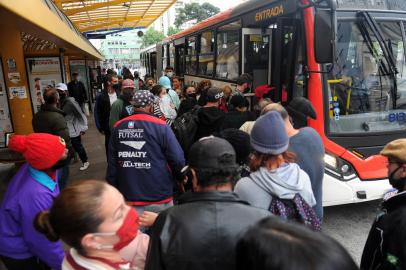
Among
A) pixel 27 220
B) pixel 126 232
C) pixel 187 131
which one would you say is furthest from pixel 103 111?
pixel 126 232

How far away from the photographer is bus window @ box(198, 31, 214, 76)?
881 centimetres

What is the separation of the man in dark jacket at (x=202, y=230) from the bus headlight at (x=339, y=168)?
9.69ft

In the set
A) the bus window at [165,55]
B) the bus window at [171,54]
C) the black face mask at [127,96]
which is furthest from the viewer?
the bus window at [165,55]

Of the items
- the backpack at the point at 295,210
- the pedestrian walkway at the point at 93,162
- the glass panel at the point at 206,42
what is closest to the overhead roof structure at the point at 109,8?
the pedestrian walkway at the point at 93,162

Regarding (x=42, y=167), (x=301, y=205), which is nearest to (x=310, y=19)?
(x=301, y=205)

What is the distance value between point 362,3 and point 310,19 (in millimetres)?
756

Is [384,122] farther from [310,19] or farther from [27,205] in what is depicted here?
[27,205]

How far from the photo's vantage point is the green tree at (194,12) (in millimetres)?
51500

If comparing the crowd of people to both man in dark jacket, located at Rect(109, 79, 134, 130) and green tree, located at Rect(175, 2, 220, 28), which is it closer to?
man in dark jacket, located at Rect(109, 79, 134, 130)

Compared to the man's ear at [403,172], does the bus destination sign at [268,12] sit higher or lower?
higher

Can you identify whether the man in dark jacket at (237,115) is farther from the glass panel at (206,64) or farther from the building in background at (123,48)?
the building in background at (123,48)

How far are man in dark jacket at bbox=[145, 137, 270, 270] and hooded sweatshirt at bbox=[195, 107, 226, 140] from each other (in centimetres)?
249

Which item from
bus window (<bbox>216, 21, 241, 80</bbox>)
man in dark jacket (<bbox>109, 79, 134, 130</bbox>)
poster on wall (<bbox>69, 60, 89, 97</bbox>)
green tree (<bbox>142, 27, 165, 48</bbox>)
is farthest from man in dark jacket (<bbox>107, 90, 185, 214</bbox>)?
green tree (<bbox>142, 27, 165, 48</bbox>)

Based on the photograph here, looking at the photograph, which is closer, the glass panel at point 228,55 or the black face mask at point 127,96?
the black face mask at point 127,96
